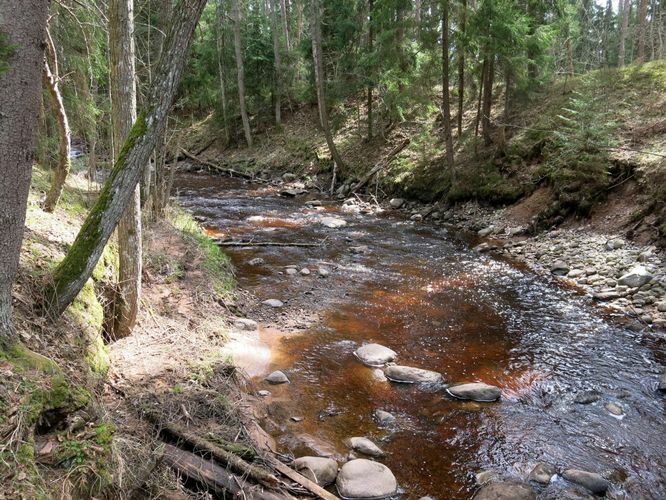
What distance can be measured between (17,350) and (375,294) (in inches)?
238

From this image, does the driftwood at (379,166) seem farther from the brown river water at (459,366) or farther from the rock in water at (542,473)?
the rock in water at (542,473)

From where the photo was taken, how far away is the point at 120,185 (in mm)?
3928

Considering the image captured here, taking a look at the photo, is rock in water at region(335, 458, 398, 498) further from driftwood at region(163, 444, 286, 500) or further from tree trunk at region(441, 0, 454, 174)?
tree trunk at region(441, 0, 454, 174)

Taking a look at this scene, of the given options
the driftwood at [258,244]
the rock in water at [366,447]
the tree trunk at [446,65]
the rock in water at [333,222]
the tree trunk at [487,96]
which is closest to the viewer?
the rock in water at [366,447]

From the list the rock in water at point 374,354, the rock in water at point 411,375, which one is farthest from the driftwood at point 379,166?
the rock in water at point 411,375

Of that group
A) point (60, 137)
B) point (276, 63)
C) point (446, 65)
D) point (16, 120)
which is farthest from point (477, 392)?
point (276, 63)

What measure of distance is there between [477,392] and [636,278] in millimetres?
4749

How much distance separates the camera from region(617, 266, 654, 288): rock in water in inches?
316

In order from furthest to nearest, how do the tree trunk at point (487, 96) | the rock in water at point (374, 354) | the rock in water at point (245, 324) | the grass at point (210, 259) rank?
the tree trunk at point (487, 96), the grass at point (210, 259), the rock in water at point (245, 324), the rock in water at point (374, 354)

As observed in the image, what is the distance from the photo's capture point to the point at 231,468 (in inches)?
138

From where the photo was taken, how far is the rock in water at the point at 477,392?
17.4ft

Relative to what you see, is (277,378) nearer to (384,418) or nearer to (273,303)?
(384,418)

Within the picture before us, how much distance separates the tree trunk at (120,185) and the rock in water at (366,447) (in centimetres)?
295

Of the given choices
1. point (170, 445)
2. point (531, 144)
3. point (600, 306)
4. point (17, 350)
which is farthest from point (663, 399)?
point (531, 144)
